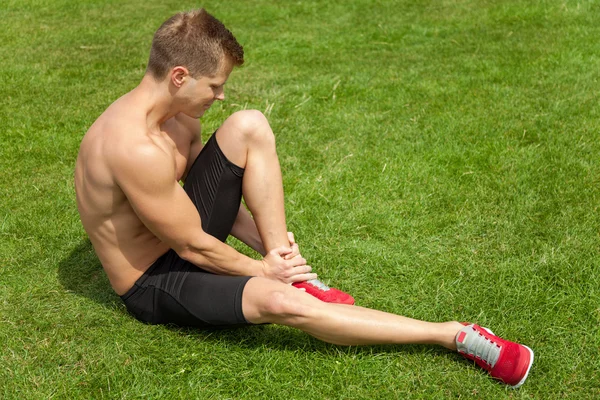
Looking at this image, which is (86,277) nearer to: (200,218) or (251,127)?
(200,218)

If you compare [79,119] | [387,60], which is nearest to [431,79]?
[387,60]

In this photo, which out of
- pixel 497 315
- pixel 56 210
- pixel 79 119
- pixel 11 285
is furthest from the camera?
pixel 79 119

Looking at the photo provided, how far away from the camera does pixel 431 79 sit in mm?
7184

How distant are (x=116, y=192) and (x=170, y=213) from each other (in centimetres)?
29

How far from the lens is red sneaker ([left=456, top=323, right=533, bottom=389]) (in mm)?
3227

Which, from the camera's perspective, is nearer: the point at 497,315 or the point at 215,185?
the point at 215,185

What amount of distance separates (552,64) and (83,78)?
200 inches

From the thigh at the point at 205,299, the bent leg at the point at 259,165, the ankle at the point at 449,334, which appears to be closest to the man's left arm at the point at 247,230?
the bent leg at the point at 259,165

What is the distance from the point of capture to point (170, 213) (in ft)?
10.6

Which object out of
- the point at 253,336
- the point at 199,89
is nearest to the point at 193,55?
the point at 199,89

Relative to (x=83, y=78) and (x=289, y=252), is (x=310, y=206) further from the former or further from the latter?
(x=83, y=78)

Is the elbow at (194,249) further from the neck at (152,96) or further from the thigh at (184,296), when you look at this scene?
the neck at (152,96)

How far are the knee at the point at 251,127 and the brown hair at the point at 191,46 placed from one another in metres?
0.30

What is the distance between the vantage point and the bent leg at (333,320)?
3.24 metres
